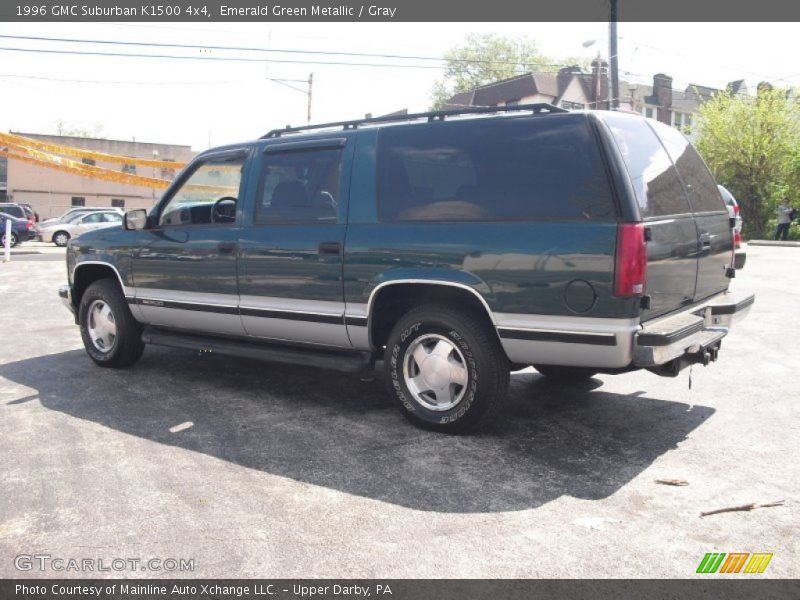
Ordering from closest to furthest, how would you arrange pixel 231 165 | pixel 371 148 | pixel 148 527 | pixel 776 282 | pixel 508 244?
pixel 148 527, pixel 508 244, pixel 371 148, pixel 231 165, pixel 776 282

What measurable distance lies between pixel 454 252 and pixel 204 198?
2756mm

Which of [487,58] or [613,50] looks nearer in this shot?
[613,50]

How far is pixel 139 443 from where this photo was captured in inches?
183

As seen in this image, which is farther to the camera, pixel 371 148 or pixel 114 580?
pixel 371 148

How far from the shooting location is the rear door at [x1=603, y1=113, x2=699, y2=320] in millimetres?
4230

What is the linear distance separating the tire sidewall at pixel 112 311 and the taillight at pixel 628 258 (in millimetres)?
4572

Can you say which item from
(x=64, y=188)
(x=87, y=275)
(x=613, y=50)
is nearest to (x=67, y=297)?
(x=87, y=275)

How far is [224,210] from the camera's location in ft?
19.9

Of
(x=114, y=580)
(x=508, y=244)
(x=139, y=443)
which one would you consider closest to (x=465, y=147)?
(x=508, y=244)

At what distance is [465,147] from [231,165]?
7.32 ft

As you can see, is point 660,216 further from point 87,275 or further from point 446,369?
point 87,275

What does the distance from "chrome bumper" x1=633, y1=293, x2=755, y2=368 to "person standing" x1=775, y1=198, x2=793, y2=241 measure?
2372cm

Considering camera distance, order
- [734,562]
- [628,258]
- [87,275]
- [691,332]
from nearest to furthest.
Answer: [734,562]
[628,258]
[691,332]
[87,275]

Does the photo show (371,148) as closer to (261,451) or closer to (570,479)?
(261,451)
